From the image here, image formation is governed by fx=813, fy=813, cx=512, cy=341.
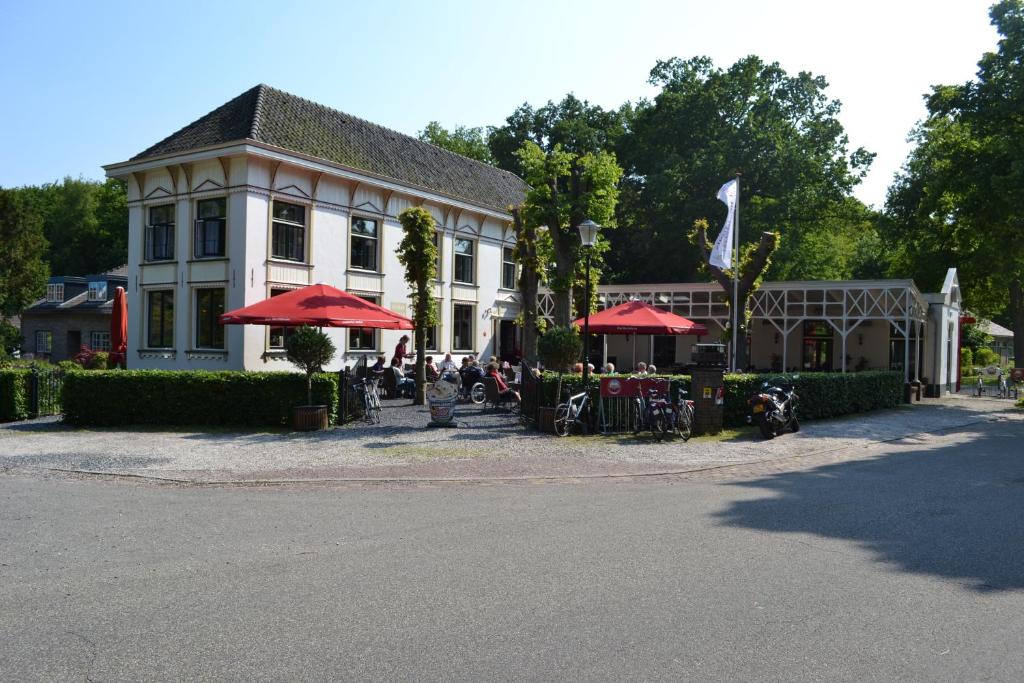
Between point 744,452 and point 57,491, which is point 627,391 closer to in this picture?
point 744,452

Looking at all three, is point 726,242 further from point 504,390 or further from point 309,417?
point 309,417

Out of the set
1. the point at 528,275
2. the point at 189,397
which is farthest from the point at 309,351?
the point at 528,275

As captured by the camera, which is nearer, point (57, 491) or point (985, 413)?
point (57, 491)

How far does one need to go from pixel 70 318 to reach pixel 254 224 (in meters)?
24.2

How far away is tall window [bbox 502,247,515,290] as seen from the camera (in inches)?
1328

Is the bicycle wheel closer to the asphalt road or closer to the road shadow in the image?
the road shadow

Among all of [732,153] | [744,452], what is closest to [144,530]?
[744,452]

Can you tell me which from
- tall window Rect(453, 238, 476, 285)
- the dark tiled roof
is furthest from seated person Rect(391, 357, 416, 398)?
tall window Rect(453, 238, 476, 285)

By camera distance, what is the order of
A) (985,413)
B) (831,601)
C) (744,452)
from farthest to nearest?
(985,413) < (744,452) < (831,601)

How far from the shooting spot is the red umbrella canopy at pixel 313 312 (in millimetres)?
17141

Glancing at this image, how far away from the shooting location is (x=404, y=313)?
28.6m

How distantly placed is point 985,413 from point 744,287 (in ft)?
25.7

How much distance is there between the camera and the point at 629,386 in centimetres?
1580

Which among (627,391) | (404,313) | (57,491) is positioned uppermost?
(404,313)
